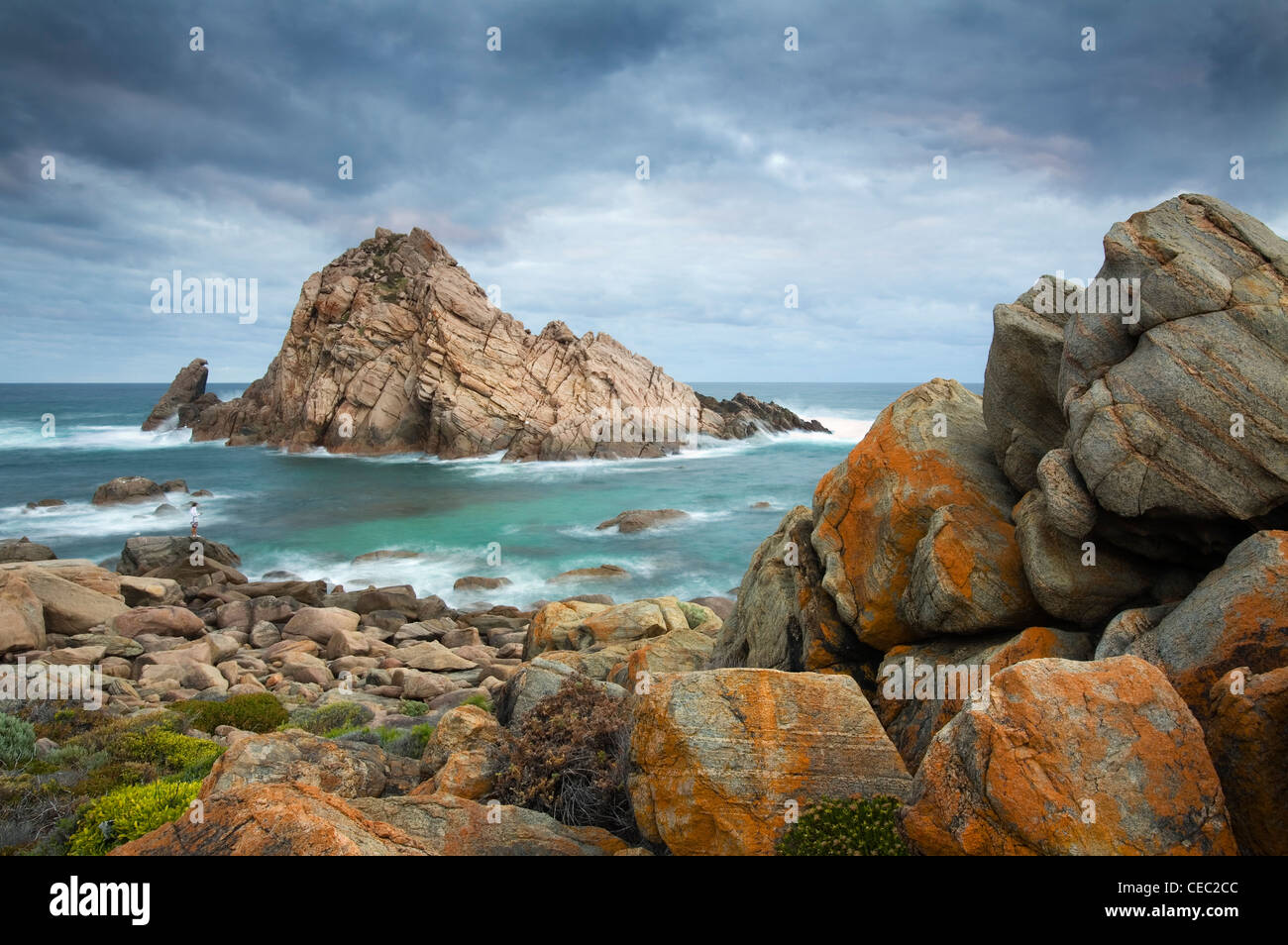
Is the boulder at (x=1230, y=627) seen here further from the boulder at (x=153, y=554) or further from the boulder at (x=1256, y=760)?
the boulder at (x=153, y=554)

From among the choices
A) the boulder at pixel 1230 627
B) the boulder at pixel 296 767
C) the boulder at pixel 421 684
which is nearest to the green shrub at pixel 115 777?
the boulder at pixel 296 767

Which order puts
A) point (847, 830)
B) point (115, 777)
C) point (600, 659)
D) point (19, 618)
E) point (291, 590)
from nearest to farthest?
point (847, 830) < point (115, 777) < point (600, 659) < point (19, 618) < point (291, 590)

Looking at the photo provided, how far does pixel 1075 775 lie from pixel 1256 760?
1.76 m

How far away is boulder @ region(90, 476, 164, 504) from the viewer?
5650 cm

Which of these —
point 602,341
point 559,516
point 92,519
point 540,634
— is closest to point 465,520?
point 559,516

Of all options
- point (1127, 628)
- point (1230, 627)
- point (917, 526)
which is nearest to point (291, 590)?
point (917, 526)

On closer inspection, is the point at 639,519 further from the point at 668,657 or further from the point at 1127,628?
the point at 1127,628

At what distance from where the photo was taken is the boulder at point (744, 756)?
7.75m

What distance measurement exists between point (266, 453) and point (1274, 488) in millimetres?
91959

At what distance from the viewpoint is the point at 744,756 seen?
7.99 metres

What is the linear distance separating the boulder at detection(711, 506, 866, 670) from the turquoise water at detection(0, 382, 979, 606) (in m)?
20.7

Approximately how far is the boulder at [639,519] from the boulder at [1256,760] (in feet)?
138

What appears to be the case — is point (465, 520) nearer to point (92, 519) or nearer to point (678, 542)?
point (678, 542)

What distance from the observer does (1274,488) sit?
8086mm
